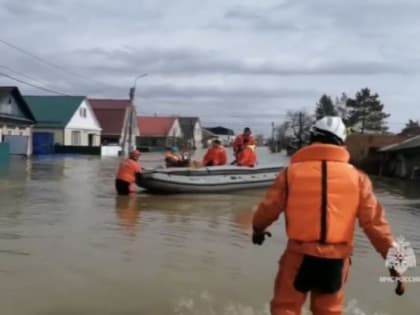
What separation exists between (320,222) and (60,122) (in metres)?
45.3

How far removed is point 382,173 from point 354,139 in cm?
311

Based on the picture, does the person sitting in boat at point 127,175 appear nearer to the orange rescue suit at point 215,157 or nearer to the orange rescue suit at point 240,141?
the orange rescue suit at point 215,157

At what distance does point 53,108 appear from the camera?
48.8 meters

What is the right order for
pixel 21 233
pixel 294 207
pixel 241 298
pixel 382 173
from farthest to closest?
pixel 382 173, pixel 21 233, pixel 241 298, pixel 294 207

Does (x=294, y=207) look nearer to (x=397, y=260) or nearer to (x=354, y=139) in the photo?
(x=397, y=260)

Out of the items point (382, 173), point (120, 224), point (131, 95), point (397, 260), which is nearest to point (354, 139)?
point (382, 173)

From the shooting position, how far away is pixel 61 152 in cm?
4544

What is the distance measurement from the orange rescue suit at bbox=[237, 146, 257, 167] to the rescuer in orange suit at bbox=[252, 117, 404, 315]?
13560 mm

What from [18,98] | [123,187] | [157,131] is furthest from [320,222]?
[157,131]

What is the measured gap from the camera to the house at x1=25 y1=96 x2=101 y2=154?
4497 centimetres

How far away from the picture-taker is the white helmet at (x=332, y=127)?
3945mm

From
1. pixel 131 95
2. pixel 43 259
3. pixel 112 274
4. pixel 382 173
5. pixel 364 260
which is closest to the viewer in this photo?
pixel 112 274

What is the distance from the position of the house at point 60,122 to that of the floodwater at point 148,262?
31323 millimetres

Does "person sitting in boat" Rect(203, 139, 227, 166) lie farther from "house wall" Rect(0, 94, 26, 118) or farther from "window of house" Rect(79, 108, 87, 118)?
"window of house" Rect(79, 108, 87, 118)
